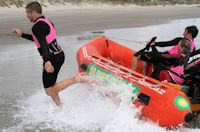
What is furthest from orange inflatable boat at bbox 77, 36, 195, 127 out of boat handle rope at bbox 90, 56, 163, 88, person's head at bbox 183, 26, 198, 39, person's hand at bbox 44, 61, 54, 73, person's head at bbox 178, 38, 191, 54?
person's head at bbox 183, 26, 198, 39

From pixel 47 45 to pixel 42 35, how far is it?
133 mm

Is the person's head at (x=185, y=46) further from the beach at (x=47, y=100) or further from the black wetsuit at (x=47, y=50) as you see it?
the black wetsuit at (x=47, y=50)

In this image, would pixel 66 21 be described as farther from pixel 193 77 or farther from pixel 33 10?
pixel 193 77

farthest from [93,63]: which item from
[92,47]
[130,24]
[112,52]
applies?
[130,24]

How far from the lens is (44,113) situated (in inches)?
221

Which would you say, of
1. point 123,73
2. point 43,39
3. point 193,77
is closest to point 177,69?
point 193,77

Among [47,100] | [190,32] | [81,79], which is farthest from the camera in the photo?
[47,100]

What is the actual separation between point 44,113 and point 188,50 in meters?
2.05

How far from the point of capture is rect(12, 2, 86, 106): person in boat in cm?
493

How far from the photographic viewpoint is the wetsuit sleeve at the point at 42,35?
4922mm

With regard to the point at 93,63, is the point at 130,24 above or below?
below

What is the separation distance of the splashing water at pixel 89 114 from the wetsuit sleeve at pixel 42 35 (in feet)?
2.64

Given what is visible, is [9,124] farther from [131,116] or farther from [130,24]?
[130,24]

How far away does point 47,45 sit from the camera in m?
4.99
